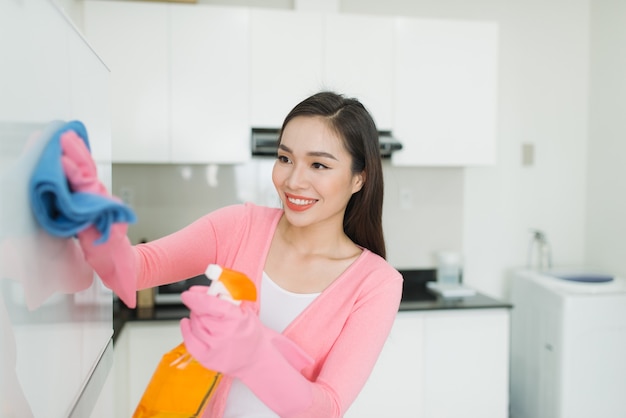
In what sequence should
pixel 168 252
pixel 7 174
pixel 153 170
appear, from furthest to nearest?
pixel 153 170, pixel 168 252, pixel 7 174

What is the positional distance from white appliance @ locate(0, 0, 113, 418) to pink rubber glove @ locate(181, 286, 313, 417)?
14 cm

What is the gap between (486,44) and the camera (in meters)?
2.62

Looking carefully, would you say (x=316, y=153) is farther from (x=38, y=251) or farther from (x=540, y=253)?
(x=540, y=253)

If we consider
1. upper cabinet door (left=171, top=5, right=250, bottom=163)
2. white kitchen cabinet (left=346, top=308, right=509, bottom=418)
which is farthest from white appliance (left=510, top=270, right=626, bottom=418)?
upper cabinet door (left=171, top=5, right=250, bottom=163)

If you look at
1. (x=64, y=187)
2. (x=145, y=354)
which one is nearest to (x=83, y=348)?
(x=64, y=187)

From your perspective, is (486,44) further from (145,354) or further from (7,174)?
(7,174)

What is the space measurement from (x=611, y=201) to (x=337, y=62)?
1.78m

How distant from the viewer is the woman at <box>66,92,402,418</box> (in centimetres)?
104

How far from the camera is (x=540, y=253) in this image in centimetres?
315

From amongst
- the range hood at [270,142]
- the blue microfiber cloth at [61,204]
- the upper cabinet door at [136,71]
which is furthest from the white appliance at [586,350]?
the blue microfiber cloth at [61,204]

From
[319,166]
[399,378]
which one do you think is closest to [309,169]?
[319,166]

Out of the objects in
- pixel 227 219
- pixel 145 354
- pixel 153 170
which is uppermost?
pixel 153 170

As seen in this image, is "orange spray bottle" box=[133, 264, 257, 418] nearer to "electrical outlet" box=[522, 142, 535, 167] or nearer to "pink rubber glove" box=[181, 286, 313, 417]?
"pink rubber glove" box=[181, 286, 313, 417]

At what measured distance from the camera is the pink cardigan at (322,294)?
1.02 meters
